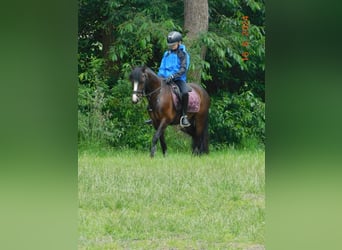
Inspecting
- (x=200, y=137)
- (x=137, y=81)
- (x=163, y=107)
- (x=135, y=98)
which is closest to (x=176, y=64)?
(x=163, y=107)

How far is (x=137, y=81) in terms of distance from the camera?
6.34 metres

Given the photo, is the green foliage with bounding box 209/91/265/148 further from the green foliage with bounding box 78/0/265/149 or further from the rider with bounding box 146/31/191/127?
the rider with bounding box 146/31/191/127

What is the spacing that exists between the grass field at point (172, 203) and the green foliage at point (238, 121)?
2140mm

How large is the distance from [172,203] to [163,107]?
296 cm

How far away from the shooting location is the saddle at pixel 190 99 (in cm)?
680

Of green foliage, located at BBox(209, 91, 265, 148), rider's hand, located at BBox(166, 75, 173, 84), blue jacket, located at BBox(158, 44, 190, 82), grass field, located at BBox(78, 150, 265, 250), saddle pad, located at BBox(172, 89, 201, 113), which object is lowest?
grass field, located at BBox(78, 150, 265, 250)

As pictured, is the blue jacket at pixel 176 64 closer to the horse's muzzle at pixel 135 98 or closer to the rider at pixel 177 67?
the rider at pixel 177 67

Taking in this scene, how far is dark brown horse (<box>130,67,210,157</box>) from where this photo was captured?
6371mm

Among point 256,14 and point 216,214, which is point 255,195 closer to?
point 216,214
